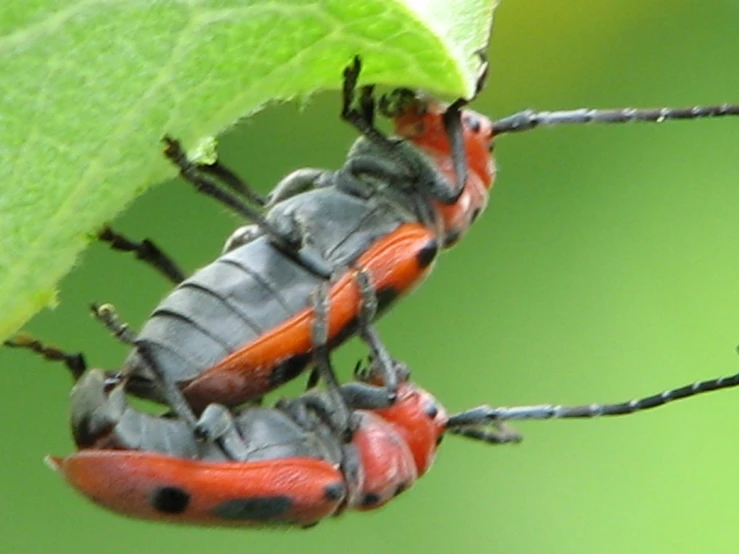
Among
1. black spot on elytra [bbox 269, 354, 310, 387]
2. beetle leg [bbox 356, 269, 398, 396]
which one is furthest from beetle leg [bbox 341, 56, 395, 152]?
black spot on elytra [bbox 269, 354, 310, 387]

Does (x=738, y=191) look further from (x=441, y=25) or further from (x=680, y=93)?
(x=441, y=25)

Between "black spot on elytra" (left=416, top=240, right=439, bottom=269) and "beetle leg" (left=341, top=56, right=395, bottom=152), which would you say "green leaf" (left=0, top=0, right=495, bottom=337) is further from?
"black spot on elytra" (left=416, top=240, right=439, bottom=269)

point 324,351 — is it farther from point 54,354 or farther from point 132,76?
point 132,76

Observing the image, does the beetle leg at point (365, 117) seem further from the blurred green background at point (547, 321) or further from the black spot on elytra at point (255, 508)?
the blurred green background at point (547, 321)

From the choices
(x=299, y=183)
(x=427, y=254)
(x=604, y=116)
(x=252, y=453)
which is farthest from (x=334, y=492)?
(x=604, y=116)

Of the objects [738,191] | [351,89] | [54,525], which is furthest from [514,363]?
[351,89]

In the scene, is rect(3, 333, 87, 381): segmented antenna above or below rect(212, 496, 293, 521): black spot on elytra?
above

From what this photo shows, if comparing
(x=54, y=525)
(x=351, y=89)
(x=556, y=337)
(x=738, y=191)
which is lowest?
(x=54, y=525)
